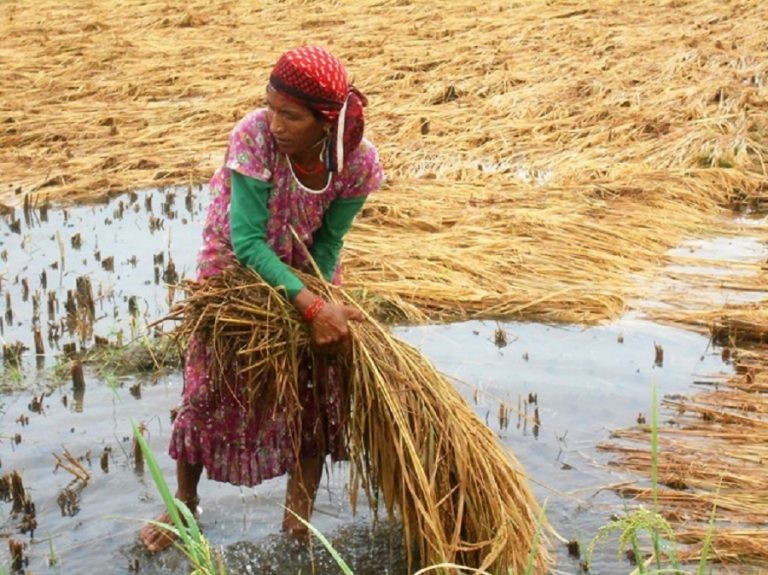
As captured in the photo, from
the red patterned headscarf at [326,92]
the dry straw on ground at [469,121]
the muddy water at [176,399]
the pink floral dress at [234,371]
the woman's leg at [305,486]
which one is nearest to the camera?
the red patterned headscarf at [326,92]

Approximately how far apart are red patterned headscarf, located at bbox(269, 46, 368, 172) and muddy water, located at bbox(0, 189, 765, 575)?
0.88m

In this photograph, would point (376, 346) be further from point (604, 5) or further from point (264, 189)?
point (604, 5)

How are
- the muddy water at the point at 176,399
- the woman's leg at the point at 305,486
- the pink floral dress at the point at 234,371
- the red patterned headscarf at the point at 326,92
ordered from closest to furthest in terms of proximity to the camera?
the red patterned headscarf at the point at 326,92, the pink floral dress at the point at 234,371, the woman's leg at the point at 305,486, the muddy water at the point at 176,399

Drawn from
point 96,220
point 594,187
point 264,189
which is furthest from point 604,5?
point 264,189

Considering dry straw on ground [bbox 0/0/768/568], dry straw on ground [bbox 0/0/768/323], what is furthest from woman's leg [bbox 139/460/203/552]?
dry straw on ground [bbox 0/0/768/568]

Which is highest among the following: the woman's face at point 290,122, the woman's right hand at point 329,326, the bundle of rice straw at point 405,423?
the woman's face at point 290,122

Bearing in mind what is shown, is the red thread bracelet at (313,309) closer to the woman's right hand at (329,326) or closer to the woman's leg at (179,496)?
the woman's right hand at (329,326)

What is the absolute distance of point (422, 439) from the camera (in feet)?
11.3

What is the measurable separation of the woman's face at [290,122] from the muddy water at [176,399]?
954 millimetres

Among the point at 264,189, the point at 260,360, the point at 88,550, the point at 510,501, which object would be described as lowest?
the point at 88,550

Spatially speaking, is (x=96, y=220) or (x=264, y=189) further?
(x=96, y=220)

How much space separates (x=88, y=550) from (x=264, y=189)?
1311 millimetres

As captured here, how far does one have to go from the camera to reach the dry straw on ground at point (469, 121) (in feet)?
22.1

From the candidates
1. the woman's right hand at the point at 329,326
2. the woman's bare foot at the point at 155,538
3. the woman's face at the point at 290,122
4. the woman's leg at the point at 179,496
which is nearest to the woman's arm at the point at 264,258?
the woman's right hand at the point at 329,326
